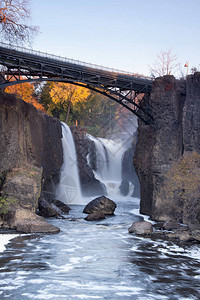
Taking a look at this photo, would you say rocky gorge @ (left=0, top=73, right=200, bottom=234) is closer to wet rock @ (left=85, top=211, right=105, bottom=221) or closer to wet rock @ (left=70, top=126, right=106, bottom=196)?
wet rock @ (left=85, top=211, right=105, bottom=221)

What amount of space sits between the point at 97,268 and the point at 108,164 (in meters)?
31.6

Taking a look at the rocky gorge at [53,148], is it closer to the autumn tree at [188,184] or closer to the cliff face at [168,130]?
the cliff face at [168,130]

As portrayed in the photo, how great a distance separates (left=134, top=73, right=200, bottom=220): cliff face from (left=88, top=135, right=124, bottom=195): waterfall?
16041mm

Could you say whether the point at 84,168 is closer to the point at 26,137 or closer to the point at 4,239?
the point at 26,137

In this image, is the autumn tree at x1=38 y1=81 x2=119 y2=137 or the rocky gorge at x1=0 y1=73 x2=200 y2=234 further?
the autumn tree at x1=38 y1=81 x2=119 y2=137

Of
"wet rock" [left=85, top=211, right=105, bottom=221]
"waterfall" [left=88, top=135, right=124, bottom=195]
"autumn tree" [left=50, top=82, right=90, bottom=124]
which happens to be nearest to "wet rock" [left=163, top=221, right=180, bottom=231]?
"wet rock" [left=85, top=211, right=105, bottom=221]

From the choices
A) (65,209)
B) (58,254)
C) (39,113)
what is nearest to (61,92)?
(39,113)

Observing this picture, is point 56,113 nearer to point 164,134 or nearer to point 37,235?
point 164,134

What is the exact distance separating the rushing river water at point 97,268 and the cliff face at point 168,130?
684cm

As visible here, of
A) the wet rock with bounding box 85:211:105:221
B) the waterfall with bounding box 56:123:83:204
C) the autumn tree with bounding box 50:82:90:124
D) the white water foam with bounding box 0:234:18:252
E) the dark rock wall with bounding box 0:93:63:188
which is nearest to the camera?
the white water foam with bounding box 0:234:18:252

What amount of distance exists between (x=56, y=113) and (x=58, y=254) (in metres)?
38.9

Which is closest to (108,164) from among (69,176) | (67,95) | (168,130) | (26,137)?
(69,176)

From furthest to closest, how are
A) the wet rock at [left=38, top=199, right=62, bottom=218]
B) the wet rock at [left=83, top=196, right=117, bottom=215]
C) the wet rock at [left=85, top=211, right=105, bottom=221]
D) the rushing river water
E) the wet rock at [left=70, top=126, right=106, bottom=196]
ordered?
1. the wet rock at [left=70, top=126, right=106, bottom=196]
2. the wet rock at [left=83, top=196, right=117, bottom=215]
3. the wet rock at [left=38, top=199, right=62, bottom=218]
4. the wet rock at [left=85, top=211, right=105, bottom=221]
5. the rushing river water

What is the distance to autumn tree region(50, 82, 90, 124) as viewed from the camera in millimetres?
47656
